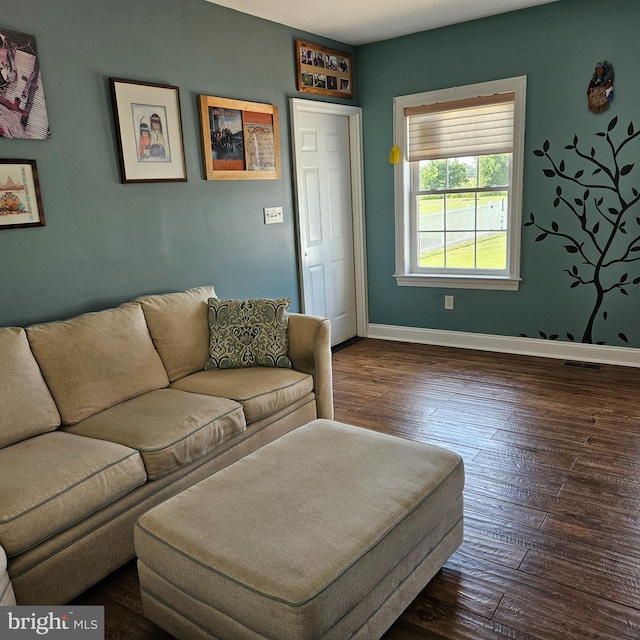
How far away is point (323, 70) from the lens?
177 inches

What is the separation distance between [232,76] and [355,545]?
3215 mm

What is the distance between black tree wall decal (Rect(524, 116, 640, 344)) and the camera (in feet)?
12.9

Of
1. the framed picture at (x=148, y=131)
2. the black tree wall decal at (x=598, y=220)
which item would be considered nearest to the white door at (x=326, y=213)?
the framed picture at (x=148, y=131)

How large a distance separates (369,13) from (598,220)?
7.12 feet

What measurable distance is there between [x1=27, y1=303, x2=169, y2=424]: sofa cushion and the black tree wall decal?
3.03 metres

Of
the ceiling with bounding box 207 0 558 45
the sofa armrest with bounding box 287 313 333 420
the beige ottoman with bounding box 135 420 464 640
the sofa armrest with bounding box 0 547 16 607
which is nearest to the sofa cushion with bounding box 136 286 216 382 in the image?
the sofa armrest with bounding box 287 313 333 420

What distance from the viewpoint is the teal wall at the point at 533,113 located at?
384 cm

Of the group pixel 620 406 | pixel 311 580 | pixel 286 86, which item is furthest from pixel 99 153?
Result: pixel 620 406

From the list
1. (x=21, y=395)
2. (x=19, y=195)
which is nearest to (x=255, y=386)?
(x=21, y=395)

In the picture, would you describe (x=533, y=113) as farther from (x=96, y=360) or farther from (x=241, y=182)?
(x=96, y=360)

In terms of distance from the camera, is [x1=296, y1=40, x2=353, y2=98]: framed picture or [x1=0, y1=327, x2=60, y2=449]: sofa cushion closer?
[x1=0, y1=327, x2=60, y2=449]: sofa cushion

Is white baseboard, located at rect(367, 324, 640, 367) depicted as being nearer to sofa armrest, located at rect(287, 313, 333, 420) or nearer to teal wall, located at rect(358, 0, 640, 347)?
teal wall, located at rect(358, 0, 640, 347)

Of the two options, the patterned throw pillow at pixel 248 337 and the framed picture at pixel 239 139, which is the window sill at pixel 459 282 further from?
the patterned throw pillow at pixel 248 337

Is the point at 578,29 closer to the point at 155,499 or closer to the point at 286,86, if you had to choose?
the point at 286,86
